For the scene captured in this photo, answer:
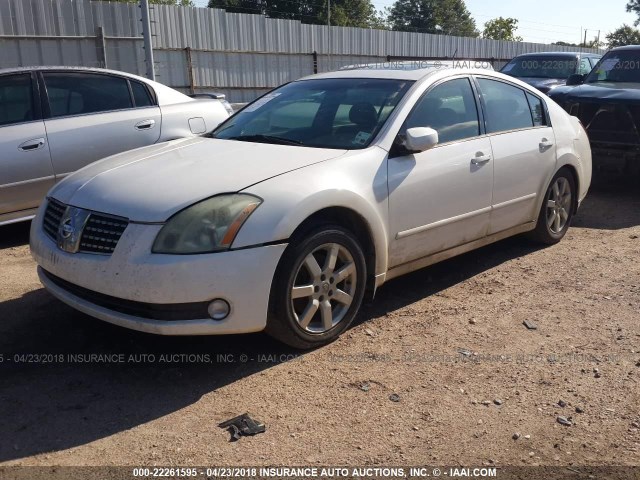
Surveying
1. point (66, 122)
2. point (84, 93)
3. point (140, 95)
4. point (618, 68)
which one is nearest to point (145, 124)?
point (140, 95)

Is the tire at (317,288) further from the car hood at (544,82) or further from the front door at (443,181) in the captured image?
the car hood at (544,82)

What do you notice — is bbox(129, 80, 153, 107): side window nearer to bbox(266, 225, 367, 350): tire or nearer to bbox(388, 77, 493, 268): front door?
bbox(388, 77, 493, 268): front door

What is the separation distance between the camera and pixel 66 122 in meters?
6.12

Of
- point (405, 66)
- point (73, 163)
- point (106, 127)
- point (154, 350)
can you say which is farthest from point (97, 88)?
point (154, 350)

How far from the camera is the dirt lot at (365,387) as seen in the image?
294 cm

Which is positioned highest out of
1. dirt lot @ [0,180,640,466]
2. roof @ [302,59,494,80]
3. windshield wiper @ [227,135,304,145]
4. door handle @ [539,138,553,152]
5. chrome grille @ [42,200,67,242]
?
roof @ [302,59,494,80]

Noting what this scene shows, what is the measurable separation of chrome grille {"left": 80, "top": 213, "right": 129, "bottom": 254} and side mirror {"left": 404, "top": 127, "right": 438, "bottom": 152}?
1.81 m

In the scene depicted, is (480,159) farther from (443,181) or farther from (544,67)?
(544,67)

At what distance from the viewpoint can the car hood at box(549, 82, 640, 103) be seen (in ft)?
26.4

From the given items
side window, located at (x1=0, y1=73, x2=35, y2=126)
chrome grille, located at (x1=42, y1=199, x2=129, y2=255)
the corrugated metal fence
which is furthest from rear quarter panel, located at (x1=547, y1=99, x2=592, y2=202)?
the corrugated metal fence

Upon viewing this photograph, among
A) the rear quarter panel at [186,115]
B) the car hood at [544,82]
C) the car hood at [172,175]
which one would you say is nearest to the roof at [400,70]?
the car hood at [172,175]

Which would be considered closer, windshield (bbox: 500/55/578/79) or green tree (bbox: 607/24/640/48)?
windshield (bbox: 500/55/578/79)

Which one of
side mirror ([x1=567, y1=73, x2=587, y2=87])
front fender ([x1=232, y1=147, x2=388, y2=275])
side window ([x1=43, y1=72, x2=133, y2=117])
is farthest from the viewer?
side mirror ([x1=567, y1=73, x2=587, y2=87])

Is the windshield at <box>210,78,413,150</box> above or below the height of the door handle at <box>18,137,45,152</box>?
above
